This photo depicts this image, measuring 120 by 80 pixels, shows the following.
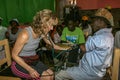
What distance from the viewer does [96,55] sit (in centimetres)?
349

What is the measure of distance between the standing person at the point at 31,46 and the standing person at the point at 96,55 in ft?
2.11

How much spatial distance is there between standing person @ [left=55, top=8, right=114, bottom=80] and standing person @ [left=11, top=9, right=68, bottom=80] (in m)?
0.64

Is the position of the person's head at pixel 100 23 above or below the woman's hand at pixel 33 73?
above

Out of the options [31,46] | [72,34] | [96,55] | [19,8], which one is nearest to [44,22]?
[31,46]

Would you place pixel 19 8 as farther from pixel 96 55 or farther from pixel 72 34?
pixel 96 55

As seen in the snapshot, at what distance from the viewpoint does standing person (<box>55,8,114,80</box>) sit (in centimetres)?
345

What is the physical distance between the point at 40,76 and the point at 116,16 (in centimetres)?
988

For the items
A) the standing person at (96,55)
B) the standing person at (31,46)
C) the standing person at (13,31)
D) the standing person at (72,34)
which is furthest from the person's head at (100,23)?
the standing person at (13,31)

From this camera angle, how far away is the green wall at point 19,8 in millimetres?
7405

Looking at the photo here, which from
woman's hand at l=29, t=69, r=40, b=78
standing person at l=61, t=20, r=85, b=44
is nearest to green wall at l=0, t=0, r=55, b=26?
standing person at l=61, t=20, r=85, b=44

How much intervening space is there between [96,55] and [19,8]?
207 inches

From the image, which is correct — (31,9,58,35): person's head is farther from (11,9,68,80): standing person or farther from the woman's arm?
the woman's arm

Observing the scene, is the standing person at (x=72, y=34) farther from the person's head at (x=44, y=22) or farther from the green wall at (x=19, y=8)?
the person's head at (x=44, y=22)

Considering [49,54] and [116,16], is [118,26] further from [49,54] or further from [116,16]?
[49,54]
